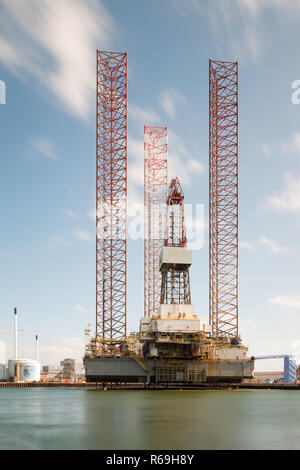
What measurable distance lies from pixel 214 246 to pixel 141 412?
1600 inches

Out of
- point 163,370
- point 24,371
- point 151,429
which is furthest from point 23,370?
point 151,429

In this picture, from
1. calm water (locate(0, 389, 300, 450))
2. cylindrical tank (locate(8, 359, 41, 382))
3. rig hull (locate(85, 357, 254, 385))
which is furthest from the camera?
cylindrical tank (locate(8, 359, 41, 382))

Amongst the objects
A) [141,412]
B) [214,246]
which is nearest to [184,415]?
[141,412]

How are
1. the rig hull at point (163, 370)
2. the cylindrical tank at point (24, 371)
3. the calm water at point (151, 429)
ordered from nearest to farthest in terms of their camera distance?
the calm water at point (151, 429), the rig hull at point (163, 370), the cylindrical tank at point (24, 371)

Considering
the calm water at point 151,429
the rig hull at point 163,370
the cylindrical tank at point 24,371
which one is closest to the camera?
the calm water at point 151,429

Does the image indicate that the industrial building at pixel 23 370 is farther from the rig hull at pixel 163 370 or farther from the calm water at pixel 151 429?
the calm water at pixel 151 429

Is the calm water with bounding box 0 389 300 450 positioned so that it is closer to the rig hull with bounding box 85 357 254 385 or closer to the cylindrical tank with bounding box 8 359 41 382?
the rig hull with bounding box 85 357 254 385

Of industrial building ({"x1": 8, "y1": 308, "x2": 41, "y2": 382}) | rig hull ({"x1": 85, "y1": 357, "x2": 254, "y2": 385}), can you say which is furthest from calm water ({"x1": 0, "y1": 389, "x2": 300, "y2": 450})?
industrial building ({"x1": 8, "y1": 308, "x2": 41, "y2": 382})

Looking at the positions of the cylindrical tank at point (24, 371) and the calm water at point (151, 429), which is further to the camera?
the cylindrical tank at point (24, 371)

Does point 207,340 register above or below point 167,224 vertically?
below

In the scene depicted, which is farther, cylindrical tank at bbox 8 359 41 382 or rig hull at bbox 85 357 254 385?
cylindrical tank at bbox 8 359 41 382

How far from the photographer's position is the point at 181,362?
6056 cm

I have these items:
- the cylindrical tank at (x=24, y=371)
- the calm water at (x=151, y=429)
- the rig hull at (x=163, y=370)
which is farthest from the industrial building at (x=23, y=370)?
the calm water at (x=151, y=429)
